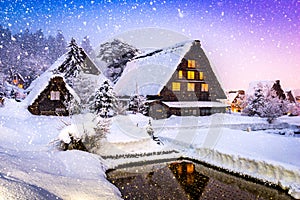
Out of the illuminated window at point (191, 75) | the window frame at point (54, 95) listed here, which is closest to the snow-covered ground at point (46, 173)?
the window frame at point (54, 95)

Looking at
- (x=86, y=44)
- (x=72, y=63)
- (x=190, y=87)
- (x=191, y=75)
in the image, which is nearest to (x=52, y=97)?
(x=72, y=63)

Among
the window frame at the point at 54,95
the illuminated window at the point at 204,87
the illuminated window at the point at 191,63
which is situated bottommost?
the window frame at the point at 54,95

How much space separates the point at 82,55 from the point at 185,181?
30542 millimetres

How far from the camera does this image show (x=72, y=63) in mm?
35875

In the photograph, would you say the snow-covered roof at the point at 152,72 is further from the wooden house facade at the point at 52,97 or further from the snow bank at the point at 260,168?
the snow bank at the point at 260,168

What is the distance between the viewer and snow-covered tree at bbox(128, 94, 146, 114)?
30.7 meters

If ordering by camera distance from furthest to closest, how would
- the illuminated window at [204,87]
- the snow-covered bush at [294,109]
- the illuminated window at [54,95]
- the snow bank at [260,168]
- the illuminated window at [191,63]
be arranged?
1. the snow-covered bush at [294,109]
2. the illuminated window at [204,87]
3. the illuminated window at [191,63]
4. the illuminated window at [54,95]
5. the snow bank at [260,168]

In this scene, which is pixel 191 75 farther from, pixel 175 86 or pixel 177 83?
pixel 175 86

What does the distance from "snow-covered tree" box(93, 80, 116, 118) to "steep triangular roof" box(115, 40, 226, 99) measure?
5.54 m

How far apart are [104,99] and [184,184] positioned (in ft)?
62.5

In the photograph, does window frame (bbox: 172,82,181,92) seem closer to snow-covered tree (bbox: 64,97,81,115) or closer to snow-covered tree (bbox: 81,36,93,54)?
snow-covered tree (bbox: 64,97,81,115)

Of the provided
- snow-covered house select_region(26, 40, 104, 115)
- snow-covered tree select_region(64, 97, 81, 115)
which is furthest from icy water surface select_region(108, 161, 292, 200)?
snow-covered house select_region(26, 40, 104, 115)

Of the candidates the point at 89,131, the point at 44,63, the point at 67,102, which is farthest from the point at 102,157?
the point at 44,63

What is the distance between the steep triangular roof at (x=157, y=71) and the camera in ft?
105
